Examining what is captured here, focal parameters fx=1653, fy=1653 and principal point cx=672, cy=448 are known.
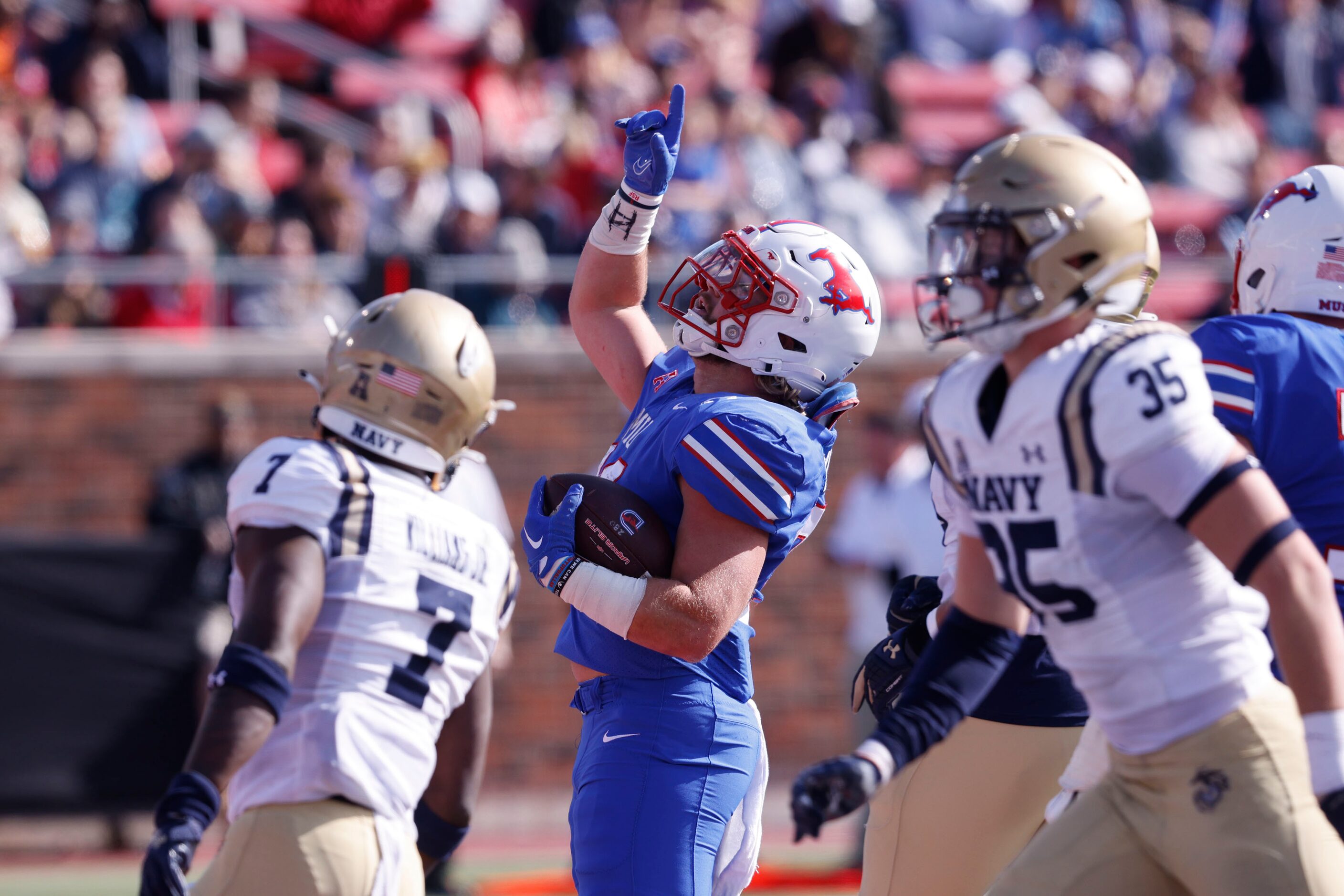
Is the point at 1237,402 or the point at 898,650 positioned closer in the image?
the point at 1237,402

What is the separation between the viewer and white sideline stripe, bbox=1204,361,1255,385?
325cm

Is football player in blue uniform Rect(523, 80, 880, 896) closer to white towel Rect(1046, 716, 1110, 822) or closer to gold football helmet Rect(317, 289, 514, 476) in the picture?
gold football helmet Rect(317, 289, 514, 476)

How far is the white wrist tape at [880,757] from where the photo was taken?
8.91 feet

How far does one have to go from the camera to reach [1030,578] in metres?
2.75

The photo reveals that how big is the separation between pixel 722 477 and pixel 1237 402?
1.02 m

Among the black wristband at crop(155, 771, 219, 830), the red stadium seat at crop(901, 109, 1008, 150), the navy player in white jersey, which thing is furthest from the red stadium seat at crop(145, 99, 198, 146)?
the navy player in white jersey

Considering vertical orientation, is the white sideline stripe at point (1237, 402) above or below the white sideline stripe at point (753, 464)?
above

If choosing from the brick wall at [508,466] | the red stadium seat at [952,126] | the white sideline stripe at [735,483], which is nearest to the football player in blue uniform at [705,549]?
the white sideline stripe at [735,483]

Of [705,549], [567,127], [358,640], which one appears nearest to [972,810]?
[705,549]

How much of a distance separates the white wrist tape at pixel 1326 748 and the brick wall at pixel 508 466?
676 centimetres

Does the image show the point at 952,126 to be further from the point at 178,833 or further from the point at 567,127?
the point at 178,833

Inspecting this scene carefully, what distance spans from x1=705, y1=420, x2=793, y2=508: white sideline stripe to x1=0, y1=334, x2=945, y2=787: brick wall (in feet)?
19.7

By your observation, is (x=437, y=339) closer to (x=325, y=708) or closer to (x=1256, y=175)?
(x=325, y=708)

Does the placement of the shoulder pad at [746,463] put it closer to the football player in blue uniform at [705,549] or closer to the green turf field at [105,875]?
the football player in blue uniform at [705,549]
